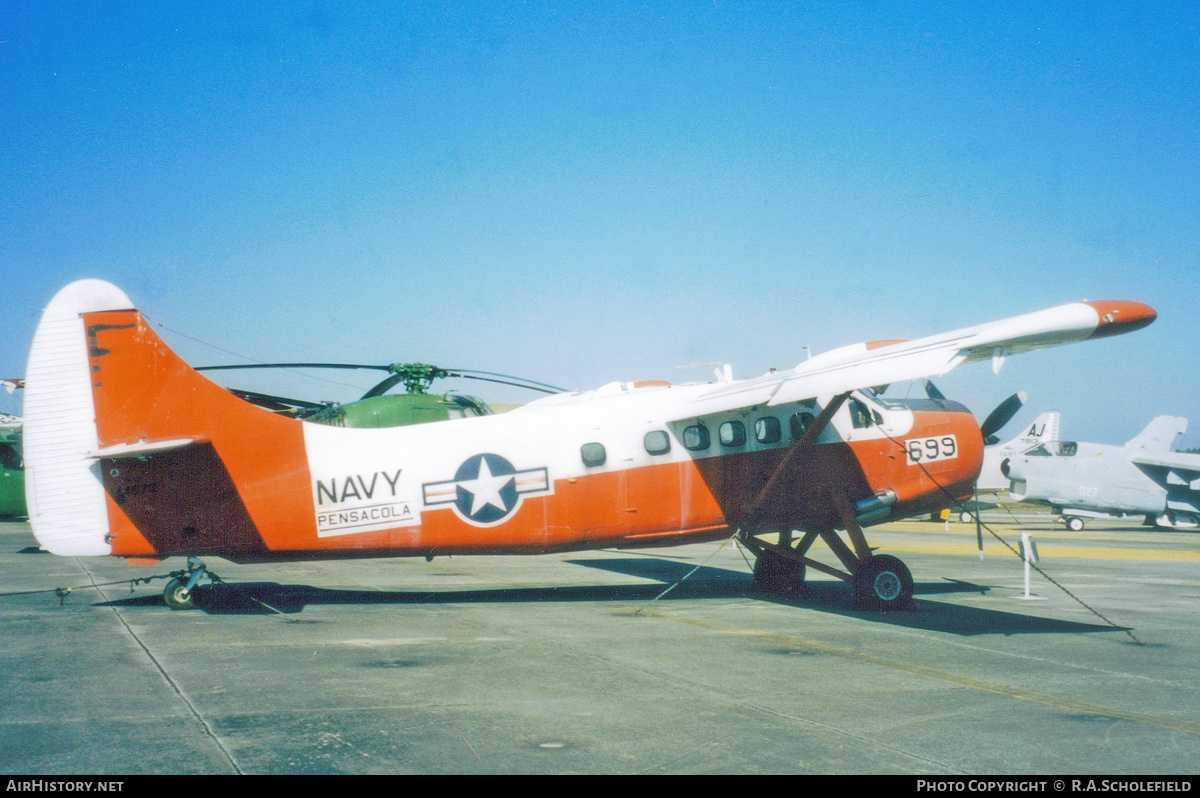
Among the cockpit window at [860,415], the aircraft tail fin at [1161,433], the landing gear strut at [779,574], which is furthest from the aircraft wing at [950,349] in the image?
the aircraft tail fin at [1161,433]

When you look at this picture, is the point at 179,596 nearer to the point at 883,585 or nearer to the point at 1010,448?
the point at 883,585

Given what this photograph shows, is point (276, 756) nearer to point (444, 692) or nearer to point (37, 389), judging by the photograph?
point (444, 692)

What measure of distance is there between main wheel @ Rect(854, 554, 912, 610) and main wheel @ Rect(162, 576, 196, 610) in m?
9.85

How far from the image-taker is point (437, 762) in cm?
575

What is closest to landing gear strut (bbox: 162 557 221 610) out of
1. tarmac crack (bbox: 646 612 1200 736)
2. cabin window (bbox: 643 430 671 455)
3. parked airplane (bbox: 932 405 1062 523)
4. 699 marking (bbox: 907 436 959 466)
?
cabin window (bbox: 643 430 671 455)

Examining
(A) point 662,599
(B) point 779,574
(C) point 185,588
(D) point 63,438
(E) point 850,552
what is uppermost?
(D) point 63,438

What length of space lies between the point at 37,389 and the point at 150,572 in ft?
29.7

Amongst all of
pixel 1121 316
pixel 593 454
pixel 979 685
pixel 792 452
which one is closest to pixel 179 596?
pixel 593 454

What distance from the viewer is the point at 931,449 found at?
14086 millimetres

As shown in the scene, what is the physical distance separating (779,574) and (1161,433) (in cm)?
3516

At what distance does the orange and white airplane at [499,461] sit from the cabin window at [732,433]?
0.10 ft

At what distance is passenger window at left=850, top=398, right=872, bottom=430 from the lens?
14039mm

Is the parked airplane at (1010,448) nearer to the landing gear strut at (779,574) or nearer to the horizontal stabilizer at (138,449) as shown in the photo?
the landing gear strut at (779,574)

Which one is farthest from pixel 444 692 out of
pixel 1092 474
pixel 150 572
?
pixel 1092 474
